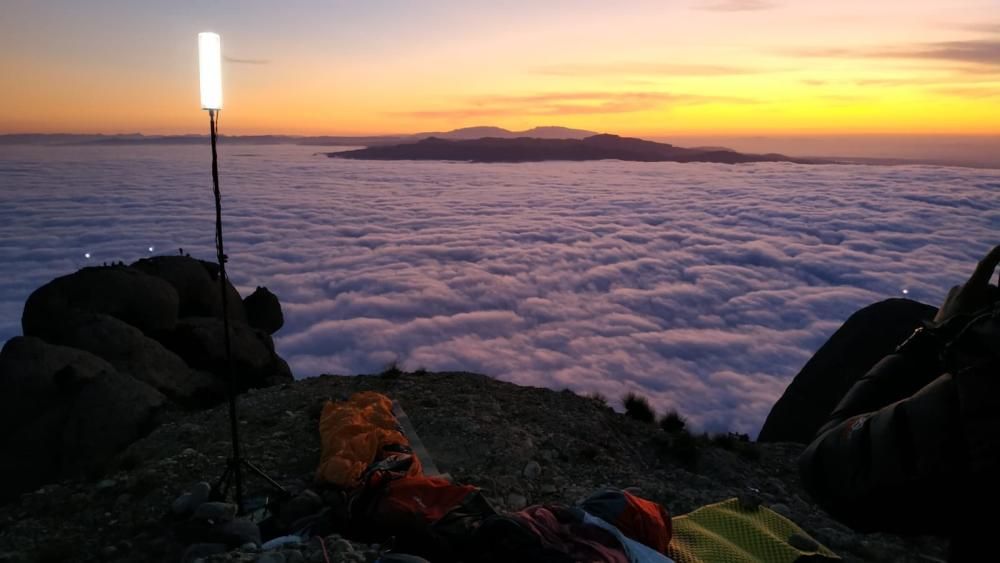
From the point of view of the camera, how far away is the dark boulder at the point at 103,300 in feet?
43.3

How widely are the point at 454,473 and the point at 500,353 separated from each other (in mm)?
40425

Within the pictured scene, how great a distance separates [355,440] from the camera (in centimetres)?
695

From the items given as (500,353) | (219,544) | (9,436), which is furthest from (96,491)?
(500,353)

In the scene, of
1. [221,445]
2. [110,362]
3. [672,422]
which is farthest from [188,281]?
[672,422]

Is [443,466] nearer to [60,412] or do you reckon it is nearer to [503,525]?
[503,525]

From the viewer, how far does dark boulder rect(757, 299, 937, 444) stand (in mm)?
13320

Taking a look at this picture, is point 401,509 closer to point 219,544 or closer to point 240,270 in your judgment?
point 219,544

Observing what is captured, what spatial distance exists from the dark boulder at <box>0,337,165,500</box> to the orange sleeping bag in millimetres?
3413

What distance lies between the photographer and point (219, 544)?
494 centimetres

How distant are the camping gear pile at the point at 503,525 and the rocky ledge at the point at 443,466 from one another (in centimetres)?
44

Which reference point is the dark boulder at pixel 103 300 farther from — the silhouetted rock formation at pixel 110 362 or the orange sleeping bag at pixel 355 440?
the orange sleeping bag at pixel 355 440

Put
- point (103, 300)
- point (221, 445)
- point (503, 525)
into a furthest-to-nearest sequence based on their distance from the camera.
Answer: point (103, 300) → point (221, 445) → point (503, 525)

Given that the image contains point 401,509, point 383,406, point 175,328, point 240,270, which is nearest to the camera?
point 401,509

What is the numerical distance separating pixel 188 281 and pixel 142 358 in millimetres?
4079
